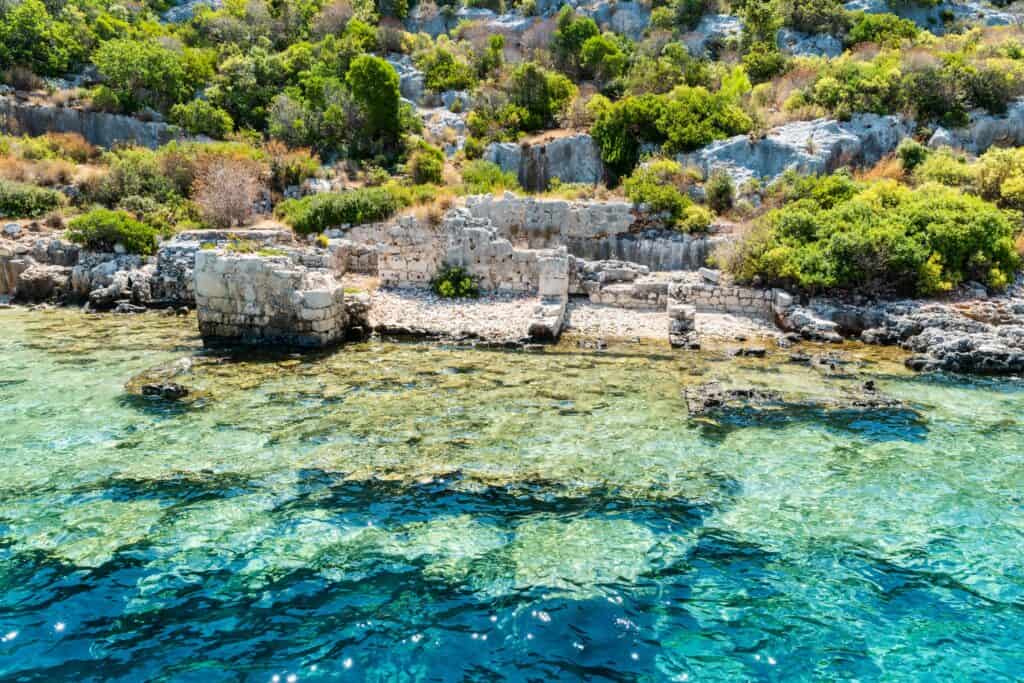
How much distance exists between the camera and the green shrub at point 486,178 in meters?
24.2

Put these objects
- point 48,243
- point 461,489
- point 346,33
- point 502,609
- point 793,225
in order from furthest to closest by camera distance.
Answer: point 346,33
point 48,243
point 793,225
point 461,489
point 502,609

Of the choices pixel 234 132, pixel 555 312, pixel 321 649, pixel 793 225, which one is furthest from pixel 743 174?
pixel 234 132

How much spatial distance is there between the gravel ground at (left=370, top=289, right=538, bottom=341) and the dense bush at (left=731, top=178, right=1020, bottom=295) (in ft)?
21.0

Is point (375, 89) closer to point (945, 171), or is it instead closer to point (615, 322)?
point (615, 322)

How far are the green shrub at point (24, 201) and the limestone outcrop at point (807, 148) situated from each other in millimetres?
23400

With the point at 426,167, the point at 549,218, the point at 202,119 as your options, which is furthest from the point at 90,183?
the point at 549,218

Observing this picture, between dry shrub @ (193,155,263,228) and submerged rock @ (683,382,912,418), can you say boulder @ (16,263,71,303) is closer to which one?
dry shrub @ (193,155,263,228)

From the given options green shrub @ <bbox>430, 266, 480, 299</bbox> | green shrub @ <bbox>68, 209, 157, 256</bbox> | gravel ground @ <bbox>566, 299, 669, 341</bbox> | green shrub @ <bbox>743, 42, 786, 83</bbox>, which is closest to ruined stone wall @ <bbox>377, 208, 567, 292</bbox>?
green shrub @ <bbox>430, 266, 480, 299</bbox>

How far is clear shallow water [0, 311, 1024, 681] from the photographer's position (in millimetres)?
5109

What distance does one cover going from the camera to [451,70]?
36.5m

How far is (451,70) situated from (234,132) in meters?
12.4

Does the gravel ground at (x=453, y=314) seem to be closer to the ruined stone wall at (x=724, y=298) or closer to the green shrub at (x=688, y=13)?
the ruined stone wall at (x=724, y=298)

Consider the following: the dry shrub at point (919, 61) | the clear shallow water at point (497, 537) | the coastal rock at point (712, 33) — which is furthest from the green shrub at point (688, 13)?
the clear shallow water at point (497, 537)

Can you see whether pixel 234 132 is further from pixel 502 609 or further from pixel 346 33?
pixel 502 609
